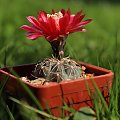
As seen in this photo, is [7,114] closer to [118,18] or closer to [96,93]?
[96,93]

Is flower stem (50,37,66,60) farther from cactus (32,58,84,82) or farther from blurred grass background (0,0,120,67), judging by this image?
blurred grass background (0,0,120,67)

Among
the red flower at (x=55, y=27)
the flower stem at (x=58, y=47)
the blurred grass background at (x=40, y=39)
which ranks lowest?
the blurred grass background at (x=40, y=39)

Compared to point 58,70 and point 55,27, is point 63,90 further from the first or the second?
point 55,27

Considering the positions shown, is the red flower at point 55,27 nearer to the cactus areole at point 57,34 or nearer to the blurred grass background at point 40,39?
the cactus areole at point 57,34

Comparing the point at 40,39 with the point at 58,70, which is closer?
the point at 58,70

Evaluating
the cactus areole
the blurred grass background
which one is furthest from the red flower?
the blurred grass background

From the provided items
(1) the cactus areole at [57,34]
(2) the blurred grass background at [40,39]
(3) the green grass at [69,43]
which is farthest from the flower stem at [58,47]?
(2) the blurred grass background at [40,39]

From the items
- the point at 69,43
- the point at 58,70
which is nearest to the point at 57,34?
the point at 58,70
